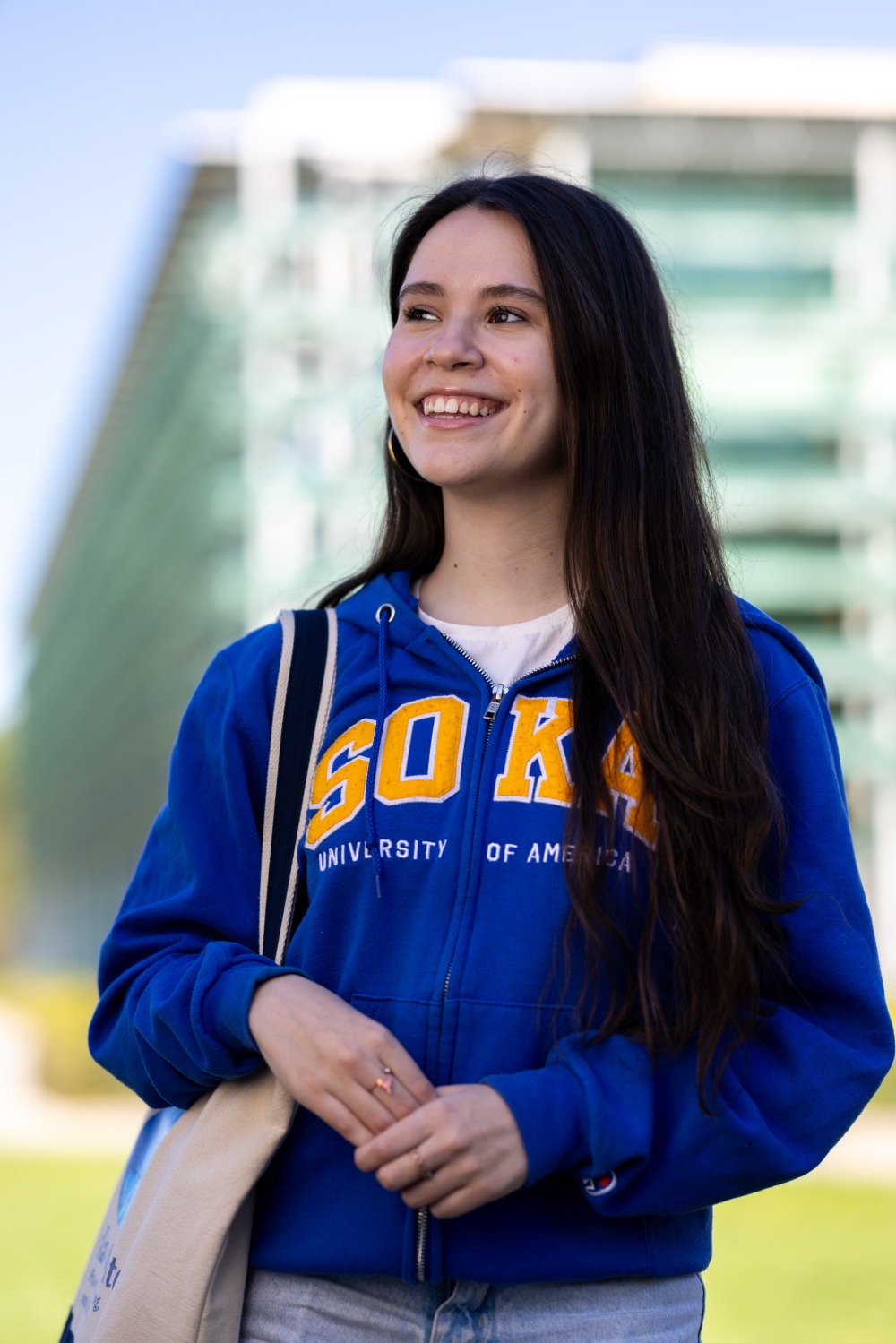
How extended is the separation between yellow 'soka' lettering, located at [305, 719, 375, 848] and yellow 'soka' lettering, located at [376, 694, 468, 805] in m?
0.03

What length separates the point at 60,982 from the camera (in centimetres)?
3069

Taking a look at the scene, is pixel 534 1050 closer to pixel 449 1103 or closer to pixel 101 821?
pixel 449 1103

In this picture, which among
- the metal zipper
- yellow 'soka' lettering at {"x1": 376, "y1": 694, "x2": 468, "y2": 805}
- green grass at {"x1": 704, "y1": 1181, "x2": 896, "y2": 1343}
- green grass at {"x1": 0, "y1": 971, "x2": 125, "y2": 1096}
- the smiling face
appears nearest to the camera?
the metal zipper

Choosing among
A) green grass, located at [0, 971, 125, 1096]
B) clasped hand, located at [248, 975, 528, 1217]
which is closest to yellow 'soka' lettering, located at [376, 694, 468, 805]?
clasped hand, located at [248, 975, 528, 1217]

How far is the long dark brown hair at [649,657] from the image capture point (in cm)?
215

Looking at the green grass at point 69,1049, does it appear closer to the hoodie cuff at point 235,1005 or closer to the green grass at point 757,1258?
the green grass at point 757,1258

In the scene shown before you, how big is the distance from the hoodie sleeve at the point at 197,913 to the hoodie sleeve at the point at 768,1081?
0.42 m

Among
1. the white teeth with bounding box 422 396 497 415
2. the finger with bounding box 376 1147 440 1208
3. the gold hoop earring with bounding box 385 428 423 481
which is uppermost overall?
the gold hoop earring with bounding box 385 428 423 481

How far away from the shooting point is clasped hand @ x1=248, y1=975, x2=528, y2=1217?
1.95 metres

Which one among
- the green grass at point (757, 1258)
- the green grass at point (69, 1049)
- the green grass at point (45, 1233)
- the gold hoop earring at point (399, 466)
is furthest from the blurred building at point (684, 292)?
the gold hoop earring at point (399, 466)

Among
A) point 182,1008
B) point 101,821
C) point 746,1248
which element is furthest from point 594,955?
point 101,821

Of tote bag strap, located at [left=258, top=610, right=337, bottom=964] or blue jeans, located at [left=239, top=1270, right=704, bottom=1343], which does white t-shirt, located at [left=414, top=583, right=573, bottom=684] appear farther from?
blue jeans, located at [left=239, top=1270, right=704, bottom=1343]

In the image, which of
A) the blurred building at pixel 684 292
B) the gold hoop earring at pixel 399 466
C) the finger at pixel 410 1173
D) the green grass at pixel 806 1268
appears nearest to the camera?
the finger at pixel 410 1173

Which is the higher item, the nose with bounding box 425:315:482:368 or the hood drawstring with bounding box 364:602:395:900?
the nose with bounding box 425:315:482:368
